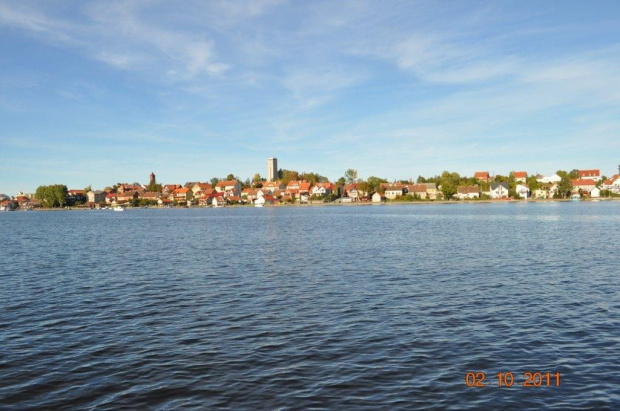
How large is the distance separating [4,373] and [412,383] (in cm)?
1084

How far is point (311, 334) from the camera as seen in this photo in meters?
16.0

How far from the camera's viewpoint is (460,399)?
10906 millimetres

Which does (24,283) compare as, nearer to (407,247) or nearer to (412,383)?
(412,383)

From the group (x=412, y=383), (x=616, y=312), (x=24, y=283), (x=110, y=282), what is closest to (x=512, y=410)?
(x=412, y=383)
